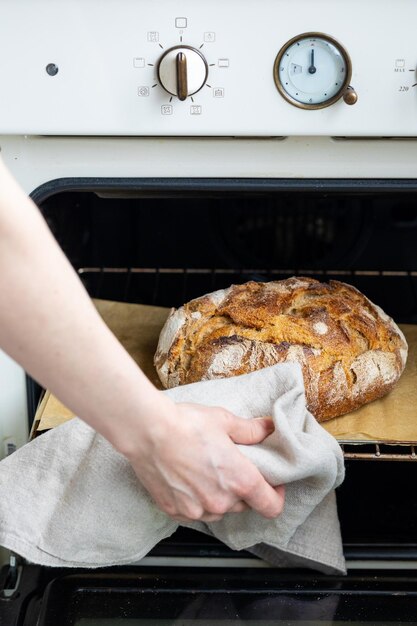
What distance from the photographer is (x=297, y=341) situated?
1.14m

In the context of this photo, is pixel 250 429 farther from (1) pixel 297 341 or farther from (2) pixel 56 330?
(2) pixel 56 330

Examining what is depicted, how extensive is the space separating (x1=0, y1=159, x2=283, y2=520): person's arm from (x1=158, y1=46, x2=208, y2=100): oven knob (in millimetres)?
295

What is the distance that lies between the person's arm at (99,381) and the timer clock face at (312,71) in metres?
0.37

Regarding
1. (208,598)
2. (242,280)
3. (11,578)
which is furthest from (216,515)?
(242,280)

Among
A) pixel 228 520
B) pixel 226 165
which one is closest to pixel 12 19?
pixel 226 165

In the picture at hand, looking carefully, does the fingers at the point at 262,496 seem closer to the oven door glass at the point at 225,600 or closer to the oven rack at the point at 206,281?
the oven door glass at the point at 225,600

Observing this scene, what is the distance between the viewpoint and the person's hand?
866 millimetres

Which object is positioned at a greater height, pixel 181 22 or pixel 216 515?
pixel 181 22

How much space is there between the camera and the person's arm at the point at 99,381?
736mm

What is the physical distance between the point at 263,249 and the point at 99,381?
0.81 metres

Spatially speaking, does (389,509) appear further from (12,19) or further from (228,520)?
(12,19)

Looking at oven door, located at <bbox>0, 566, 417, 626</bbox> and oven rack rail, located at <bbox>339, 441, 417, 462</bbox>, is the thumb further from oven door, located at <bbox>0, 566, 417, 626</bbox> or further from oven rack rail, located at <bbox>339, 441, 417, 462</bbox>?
oven door, located at <bbox>0, 566, 417, 626</bbox>

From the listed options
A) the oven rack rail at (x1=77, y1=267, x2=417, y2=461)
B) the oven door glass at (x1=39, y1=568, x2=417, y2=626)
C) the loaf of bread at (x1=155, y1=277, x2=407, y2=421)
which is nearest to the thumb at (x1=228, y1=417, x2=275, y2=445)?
the loaf of bread at (x1=155, y1=277, x2=407, y2=421)

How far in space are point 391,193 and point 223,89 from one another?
0.26 metres
